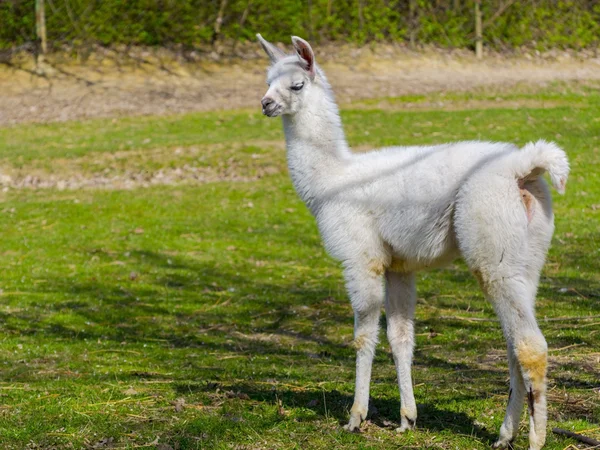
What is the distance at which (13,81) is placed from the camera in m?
23.5

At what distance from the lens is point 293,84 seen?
5.91 m

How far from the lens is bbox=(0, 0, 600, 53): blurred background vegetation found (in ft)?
→ 82.4

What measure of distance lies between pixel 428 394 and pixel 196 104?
59.4 ft

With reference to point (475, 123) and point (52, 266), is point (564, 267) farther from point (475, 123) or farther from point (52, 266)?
point (475, 123)

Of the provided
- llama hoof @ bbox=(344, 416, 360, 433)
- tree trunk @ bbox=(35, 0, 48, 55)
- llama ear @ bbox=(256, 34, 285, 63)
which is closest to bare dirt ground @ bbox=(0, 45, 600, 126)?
tree trunk @ bbox=(35, 0, 48, 55)

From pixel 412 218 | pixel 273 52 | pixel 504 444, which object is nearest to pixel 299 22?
pixel 273 52

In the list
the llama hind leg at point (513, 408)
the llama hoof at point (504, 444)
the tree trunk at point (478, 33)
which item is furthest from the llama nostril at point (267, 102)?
the tree trunk at point (478, 33)

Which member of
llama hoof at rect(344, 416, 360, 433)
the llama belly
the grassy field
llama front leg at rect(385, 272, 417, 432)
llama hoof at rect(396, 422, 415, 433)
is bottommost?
the grassy field

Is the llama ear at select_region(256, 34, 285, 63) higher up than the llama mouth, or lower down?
higher up

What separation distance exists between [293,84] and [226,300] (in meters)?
5.42

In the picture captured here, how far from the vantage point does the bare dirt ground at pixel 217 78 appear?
75.2 ft

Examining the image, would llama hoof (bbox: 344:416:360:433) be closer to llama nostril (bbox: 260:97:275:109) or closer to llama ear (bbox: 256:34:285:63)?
llama nostril (bbox: 260:97:275:109)

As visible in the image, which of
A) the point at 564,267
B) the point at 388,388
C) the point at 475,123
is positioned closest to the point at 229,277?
the point at 564,267

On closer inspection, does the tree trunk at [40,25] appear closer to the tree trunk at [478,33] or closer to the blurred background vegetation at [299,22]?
the blurred background vegetation at [299,22]
